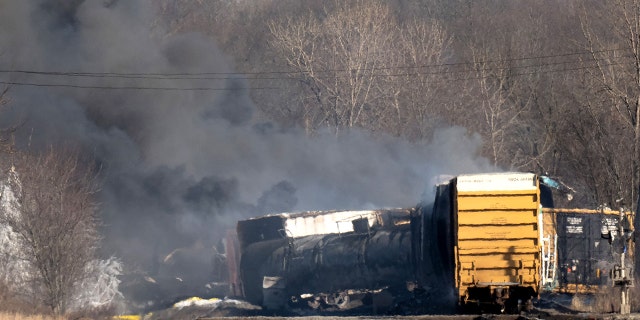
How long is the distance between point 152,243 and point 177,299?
13.7 m

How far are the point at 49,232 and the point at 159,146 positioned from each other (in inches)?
793

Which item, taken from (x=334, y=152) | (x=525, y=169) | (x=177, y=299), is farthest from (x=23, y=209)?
(x=525, y=169)

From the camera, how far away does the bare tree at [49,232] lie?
2709 centimetres

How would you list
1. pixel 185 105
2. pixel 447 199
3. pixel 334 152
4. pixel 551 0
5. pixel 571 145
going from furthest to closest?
pixel 551 0 < pixel 185 105 < pixel 334 152 < pixel 571 145 < pixel 447 199

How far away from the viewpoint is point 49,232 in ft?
89.9

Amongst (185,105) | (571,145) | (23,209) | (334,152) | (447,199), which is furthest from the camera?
(185,105)

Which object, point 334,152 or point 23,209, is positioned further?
point 334,152

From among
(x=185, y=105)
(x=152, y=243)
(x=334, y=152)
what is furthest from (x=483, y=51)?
(x=152, y=243)

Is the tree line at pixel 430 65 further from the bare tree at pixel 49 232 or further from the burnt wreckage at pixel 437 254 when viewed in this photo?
the bare tree at pixel 49 232

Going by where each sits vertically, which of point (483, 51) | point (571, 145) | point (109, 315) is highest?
point (483, 51)

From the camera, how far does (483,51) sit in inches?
2125

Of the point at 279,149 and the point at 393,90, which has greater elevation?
the point at 393,90

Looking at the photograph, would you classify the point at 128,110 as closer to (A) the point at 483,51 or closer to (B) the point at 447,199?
(A) the point at 483,51

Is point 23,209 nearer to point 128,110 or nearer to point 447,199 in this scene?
point 447,199
